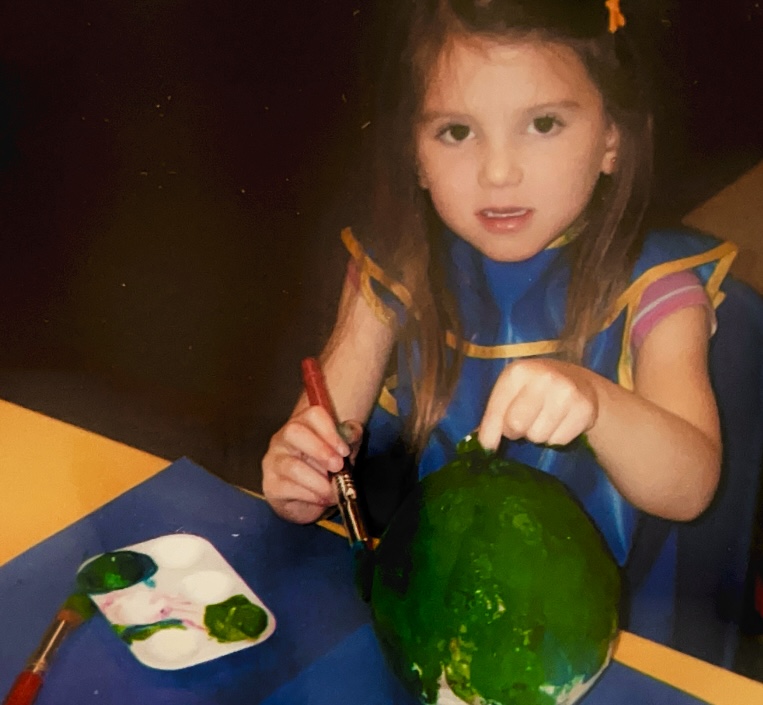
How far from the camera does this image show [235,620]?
19.9 inches

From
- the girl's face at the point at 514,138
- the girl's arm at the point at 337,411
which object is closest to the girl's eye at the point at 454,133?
the girl's face at the point at 514,138

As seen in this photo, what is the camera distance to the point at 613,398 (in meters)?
0.46

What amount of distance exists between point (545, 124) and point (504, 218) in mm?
53

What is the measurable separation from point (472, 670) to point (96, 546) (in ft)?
0.89

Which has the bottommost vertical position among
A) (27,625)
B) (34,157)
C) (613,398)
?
(27,625)

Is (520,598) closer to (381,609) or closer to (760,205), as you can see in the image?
(381,609)

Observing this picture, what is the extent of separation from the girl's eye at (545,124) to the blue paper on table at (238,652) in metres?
0.27

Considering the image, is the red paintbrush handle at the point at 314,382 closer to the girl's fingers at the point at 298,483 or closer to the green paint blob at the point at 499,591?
the girl's fingers at the point at 298,483

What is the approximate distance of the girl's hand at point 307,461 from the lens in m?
0.53

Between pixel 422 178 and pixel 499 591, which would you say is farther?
pixel 422 178

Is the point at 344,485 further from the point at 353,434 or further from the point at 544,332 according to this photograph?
the point at 544,332

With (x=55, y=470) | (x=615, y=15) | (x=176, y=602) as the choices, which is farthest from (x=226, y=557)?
(x=615, y=15)

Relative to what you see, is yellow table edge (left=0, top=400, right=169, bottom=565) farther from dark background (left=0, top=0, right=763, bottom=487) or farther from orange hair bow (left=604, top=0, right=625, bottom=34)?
orange hair bow (left=604, top=0, right=625, bottom=34)

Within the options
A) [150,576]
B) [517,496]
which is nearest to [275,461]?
[150,576]
